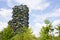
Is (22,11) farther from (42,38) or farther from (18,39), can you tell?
(42,38)

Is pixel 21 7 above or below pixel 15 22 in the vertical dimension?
above

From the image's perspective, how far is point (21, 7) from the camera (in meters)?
94.2

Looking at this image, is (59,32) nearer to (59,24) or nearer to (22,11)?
(59,24)

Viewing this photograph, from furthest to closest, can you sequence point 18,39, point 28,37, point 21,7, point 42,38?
point 21,7
point 18,39
point 28,37
point 42,38

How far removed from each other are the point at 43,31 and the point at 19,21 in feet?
166

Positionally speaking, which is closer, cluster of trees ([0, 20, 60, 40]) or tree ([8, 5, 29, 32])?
cluster of trees ([0, 20, 60, 40])

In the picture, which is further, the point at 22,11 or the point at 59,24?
the point at 22,11

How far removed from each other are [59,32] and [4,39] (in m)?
10.4

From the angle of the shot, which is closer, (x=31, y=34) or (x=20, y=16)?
(x=31, y=34)

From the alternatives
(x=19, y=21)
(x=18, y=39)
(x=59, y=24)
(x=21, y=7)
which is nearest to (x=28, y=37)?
(x=18, y=39)

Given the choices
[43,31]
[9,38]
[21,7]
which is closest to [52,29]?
[43,31]

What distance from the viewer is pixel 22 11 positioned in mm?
93375

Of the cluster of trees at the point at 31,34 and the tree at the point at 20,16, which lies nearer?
the cluster of trees at the point at 31,34

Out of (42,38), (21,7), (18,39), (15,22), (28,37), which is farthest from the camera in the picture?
(21,7)
